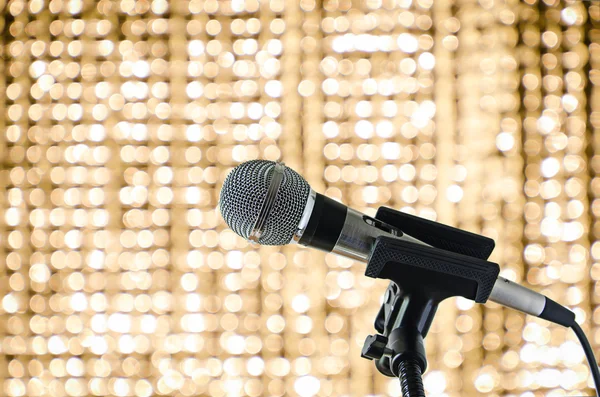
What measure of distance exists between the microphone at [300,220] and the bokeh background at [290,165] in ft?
2.66

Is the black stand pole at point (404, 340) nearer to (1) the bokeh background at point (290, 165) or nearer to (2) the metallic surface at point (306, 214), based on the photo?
(2) the metallic surface at point (306, 214)

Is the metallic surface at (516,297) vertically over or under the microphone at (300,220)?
under

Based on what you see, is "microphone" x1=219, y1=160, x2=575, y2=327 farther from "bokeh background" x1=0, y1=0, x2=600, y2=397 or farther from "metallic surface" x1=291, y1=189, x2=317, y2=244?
"bokeh background" x1=0, y1=0, x2=600, y2=397

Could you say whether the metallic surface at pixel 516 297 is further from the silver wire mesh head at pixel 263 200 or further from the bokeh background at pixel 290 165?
the bokeh background at pixel 290 165

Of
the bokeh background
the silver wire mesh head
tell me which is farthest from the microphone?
the bokeh background

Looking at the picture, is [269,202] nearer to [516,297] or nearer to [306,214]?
[306,214]

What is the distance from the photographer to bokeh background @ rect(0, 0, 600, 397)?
46.9 inches

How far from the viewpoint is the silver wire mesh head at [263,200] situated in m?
0.36

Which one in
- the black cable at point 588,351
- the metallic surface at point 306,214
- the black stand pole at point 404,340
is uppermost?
the metallic surface at point 306,214

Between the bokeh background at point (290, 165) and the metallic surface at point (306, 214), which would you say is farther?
the bokeh background at point (290, 165)

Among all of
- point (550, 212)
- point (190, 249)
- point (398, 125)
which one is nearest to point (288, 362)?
point (190, 249)

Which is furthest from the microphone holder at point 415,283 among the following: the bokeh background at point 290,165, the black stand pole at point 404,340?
the bokeh background at point 290,165

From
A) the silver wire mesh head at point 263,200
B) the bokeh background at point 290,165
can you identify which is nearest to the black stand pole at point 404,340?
the silver wire mesh head at point 263,200

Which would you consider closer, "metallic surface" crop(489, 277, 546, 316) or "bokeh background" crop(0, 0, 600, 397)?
"metallic surface" crop(489, 277, 546, 316)
